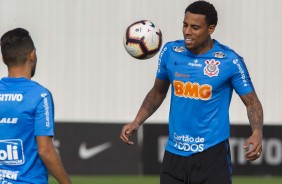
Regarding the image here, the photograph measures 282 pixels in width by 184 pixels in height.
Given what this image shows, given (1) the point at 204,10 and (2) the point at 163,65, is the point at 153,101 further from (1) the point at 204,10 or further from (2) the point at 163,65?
(1) the point at 204,10

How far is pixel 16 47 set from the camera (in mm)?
5285

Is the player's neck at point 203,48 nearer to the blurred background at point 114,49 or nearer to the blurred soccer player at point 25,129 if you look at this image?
the blurred soccer player at point 25,129

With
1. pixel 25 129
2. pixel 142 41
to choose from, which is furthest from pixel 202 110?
pixel 25 129

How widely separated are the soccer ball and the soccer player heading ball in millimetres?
919

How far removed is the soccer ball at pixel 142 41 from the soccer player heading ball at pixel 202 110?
36.2 inches

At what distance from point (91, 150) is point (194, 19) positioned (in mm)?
7007

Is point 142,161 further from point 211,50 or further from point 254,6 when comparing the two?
point 211,50

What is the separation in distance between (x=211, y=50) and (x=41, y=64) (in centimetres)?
769

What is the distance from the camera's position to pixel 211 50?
263 inches

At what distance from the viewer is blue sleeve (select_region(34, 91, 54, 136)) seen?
5199 millimetres

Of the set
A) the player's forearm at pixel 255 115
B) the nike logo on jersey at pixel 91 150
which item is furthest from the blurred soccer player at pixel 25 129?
the nike logo on jersey at pixel 91 150

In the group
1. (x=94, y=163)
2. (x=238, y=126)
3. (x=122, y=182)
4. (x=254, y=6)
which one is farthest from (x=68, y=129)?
(x=254, y=6)

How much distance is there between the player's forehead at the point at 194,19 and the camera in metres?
6.67

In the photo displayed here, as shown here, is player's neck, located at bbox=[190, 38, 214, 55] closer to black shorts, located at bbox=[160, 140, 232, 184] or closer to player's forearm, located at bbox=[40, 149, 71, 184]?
black shorts, located at bbox=[160, 140, 232, 184]
